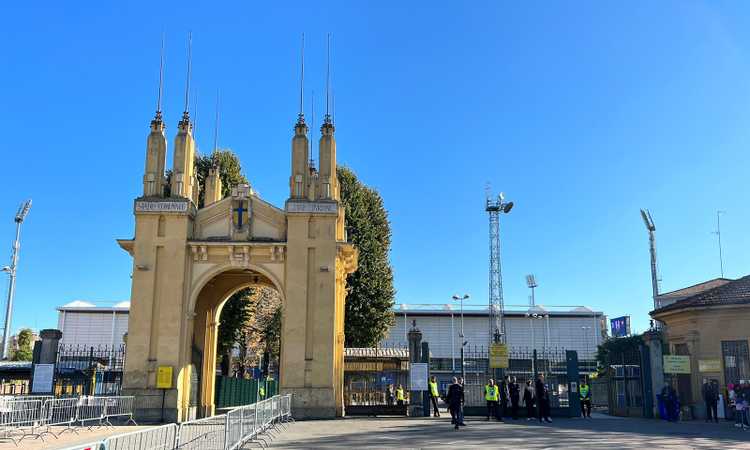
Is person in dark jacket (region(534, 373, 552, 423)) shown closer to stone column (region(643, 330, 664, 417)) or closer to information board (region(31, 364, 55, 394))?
stone column (region(643, 330, 664, 417))

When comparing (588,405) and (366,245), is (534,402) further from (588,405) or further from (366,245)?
(366,245)

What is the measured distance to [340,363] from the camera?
89.4ft

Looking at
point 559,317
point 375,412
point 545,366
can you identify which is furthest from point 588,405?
point 559,317

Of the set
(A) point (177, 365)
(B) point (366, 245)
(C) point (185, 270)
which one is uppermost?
(B) point (366, 245)

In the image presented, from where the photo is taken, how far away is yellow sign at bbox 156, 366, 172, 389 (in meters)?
24.5

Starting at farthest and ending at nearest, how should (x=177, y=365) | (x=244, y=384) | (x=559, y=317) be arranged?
(x=559, y=317), (x=244, y=384), (x=177, y=365)

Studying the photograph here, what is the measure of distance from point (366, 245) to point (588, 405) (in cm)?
1849

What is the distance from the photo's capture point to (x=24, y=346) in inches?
2997

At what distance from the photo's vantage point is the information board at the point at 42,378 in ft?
82.6

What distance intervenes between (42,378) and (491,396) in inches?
683

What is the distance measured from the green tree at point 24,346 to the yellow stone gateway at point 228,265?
179 feet

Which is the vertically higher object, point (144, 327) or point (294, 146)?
point (294, 146)

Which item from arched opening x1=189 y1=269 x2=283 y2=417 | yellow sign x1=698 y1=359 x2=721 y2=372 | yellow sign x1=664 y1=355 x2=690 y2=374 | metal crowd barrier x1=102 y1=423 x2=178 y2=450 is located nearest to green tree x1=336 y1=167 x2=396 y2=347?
arched opening x1=189 y1=269 x2=283 y2=417

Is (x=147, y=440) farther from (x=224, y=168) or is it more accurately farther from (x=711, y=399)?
(x=224, y=168)
